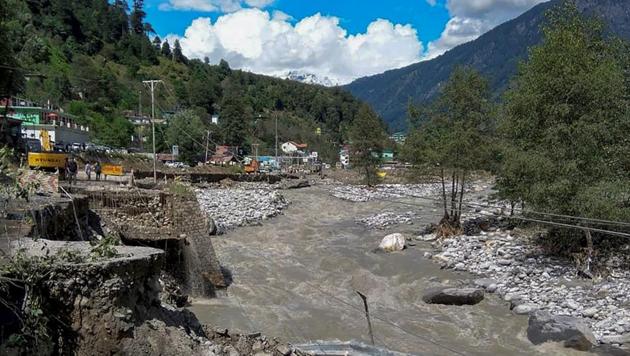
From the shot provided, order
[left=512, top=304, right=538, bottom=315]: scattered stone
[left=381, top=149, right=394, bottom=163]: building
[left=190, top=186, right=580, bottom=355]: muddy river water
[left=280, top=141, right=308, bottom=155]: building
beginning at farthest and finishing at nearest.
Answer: [left=280, top=141, right=308, bottom=155]: building < [left=381, top=149, right=394, bottom=163]: building < [left=512, top=304, right=538, bottom=315]: scattered stone < [left=190, top=186, right=580, bottom=355]: muddy river water

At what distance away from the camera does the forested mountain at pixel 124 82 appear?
3250 inches

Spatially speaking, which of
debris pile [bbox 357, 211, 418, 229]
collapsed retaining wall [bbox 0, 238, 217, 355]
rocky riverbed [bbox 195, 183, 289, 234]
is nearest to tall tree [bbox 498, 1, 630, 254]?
debris pile [bbox 357, 211, 418, 229]

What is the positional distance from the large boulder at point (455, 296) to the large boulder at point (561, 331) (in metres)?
2.59

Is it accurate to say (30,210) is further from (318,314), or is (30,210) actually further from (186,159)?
(186,159)

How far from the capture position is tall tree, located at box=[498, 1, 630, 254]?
18.2m

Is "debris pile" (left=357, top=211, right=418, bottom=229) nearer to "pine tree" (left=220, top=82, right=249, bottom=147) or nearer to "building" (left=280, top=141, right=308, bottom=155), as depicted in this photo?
"pine tree" (left=220, top=82, right=249, bottom=147)

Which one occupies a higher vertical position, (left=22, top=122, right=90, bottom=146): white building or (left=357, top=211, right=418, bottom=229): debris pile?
(left=22, top=122, right=90, bottom=146): white building

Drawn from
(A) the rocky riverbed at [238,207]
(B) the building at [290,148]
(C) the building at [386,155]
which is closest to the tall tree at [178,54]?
(B) the building at [290,148]

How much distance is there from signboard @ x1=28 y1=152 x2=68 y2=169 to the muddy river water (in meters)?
11.6

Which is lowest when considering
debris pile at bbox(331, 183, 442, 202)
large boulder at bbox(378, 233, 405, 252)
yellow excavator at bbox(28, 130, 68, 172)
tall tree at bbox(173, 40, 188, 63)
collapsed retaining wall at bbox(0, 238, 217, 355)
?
large boulder at bbox(378, 233, 405, 252)

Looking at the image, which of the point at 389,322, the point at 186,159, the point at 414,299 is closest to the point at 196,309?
the point at 389,322

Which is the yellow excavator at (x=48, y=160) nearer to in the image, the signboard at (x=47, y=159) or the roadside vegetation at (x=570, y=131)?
the signboard at (x=47, y=159)

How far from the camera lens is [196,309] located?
49.4ft

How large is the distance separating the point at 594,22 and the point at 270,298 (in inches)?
715
